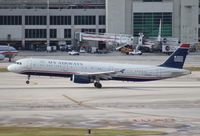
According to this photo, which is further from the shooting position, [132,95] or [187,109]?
[132,95]

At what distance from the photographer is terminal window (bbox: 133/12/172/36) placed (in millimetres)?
176750

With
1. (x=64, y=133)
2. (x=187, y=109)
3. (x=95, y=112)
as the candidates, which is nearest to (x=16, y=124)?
(x=64, y=133)

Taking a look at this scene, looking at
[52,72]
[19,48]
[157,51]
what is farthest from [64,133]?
[19,48]

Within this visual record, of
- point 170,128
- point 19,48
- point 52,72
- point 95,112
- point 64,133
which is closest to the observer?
point 64,133

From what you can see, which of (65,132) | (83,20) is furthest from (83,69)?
(83,20)

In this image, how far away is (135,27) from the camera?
584 feet

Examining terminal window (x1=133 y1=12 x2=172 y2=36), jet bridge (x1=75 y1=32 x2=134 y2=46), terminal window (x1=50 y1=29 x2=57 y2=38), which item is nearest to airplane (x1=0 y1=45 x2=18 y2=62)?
jet bridge (x1=75 y1=32 x2=134 y2=46)

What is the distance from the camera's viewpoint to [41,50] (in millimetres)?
180750

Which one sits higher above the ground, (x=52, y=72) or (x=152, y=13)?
(x=152, y=13)

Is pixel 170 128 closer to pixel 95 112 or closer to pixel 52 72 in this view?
pixel 95 112

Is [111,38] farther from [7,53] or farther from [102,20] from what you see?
[7,53]

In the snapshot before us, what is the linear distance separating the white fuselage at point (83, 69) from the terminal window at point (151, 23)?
351 feet

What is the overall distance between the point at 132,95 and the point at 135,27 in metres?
119

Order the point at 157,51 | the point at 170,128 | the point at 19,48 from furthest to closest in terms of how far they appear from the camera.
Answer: the point at 19,48 < the point at 157,51 < the point at 170,128
